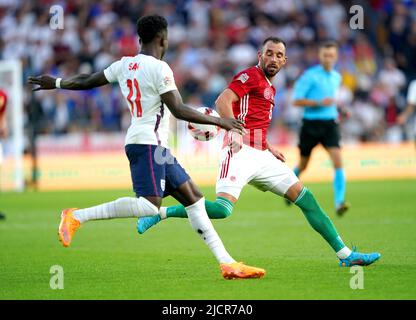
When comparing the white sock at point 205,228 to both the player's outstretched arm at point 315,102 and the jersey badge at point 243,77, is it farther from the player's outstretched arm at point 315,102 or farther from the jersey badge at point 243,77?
the player's outstretched arm at point 315,102

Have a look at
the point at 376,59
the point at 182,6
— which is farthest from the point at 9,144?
the point at 376,59

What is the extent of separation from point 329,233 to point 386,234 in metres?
3.28

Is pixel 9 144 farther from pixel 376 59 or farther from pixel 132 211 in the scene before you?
pixel 132 211

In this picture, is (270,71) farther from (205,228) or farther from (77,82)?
(77,82)

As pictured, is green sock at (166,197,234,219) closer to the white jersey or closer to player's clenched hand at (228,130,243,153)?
player's clenched hand at (228,130,243,153)

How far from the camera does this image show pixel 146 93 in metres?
8.55

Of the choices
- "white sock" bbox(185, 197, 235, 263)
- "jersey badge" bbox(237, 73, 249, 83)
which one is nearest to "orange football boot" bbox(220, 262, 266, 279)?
"white sock" bbox(185, 197, 235, 263)

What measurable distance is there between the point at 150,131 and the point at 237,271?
59.4 inches

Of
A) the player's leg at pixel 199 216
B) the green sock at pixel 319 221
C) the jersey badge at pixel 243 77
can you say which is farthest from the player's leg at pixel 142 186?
the green sock at pixel 319 221

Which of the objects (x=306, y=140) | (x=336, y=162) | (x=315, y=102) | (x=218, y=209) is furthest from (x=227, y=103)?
(x=306, y=140)

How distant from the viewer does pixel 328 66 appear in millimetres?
15836

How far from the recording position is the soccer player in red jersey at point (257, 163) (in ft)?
31.1

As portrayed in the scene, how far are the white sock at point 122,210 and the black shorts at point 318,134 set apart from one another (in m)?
7.52

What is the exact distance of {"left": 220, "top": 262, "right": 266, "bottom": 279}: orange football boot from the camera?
8719 mm
